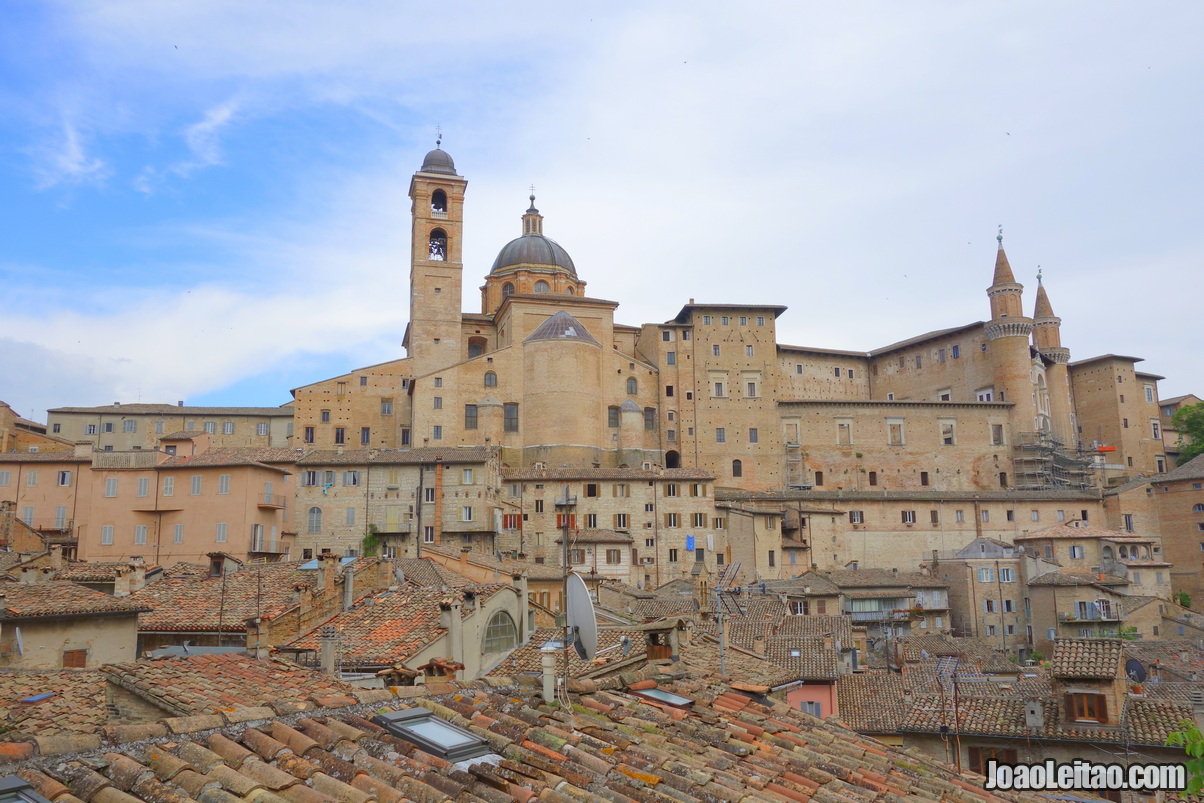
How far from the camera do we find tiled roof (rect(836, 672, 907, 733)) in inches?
890

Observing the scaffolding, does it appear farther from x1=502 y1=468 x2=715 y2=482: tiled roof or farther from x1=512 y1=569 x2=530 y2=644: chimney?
x1=512 y1=569 x2=530 y2=644: chimney

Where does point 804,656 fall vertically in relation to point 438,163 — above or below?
below

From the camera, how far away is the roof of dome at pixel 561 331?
68188 millimetres

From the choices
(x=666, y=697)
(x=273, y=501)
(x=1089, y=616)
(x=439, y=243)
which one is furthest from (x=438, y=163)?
(x=666, y=697)

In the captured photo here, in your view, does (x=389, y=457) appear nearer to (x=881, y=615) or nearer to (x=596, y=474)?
(x=596, y=474)

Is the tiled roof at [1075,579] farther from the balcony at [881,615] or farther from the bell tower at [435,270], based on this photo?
the bell tower at [435,270]

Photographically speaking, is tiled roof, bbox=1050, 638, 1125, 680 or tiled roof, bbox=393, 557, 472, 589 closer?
tiled roof, bbox=1050, 638, 1125, 680

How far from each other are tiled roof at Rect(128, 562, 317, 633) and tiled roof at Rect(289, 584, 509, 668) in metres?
1.29

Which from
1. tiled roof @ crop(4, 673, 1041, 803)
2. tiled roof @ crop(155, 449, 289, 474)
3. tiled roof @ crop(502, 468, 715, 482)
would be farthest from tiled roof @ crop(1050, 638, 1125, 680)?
tiled roof @ crop(502, 468, 715, 482)

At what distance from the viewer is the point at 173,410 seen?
74.5 m

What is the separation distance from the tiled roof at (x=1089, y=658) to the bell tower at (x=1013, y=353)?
58806 millimetres

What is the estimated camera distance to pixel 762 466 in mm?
71438

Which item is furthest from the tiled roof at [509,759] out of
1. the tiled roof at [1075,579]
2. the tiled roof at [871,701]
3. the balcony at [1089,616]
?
the tiled roof at [1075,579]

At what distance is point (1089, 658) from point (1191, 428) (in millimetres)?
69036
